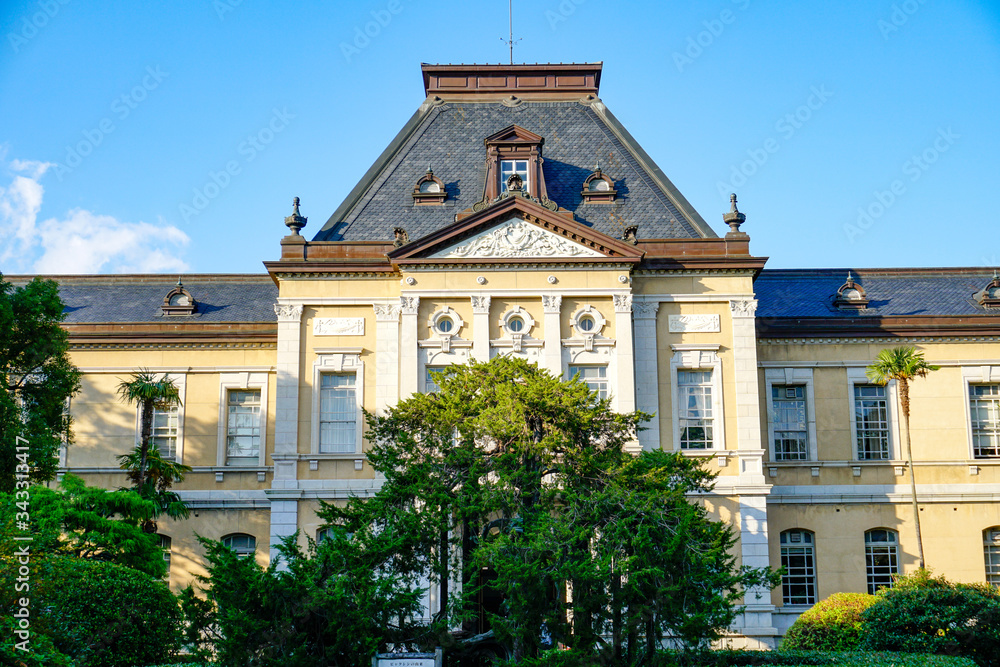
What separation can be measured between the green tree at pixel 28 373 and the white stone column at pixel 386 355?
774 cm

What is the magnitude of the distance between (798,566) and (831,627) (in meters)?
6.71

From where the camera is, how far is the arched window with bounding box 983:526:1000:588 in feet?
95.1

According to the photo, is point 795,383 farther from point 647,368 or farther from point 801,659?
point 801,659

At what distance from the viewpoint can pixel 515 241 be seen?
2730 centimetres

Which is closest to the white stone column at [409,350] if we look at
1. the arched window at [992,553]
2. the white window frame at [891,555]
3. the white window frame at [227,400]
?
the white window frame at [227,400]

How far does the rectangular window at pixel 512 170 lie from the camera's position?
28.9 meters

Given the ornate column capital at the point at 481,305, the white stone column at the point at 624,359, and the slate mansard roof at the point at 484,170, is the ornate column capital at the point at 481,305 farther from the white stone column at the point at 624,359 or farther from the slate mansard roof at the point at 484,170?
the white stone column at the point at 624,359

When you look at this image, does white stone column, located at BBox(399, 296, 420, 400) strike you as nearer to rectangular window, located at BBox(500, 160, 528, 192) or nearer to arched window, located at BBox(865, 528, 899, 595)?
rectangular window, located at BBox(500, 160, 528, 192)

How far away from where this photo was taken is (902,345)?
99.7 feet

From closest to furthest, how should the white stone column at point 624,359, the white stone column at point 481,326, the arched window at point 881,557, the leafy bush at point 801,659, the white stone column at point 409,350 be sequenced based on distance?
1. the leafy bush at point 801,659
2. the white stone column at point 624,359
3. the white stone column at point 409,350
4. the white stone column at point 481,326
5. the arched window at point 881,557

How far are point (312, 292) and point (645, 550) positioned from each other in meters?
13.8

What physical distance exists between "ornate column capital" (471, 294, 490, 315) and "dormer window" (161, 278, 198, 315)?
33.3 ft

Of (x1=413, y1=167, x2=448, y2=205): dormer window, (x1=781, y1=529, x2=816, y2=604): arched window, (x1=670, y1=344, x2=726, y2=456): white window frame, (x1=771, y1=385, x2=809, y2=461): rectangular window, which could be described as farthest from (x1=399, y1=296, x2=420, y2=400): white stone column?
(x1=781, y1=529, x2=816, y2=604): arched window

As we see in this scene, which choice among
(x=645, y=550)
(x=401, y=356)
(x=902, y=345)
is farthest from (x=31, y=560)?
(x=902, y=345)
